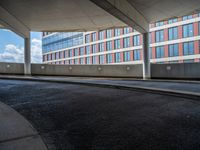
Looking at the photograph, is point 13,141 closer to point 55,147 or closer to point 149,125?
point 55,147

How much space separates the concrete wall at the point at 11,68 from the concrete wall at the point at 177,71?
51.9 ft

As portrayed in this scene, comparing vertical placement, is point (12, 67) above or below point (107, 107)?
above

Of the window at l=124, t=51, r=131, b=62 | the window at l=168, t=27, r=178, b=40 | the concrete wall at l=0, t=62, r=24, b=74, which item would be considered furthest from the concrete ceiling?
the window at l=124, t=51, r=131, b=62

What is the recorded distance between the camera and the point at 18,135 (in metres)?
2.80

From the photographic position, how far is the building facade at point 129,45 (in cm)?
3800

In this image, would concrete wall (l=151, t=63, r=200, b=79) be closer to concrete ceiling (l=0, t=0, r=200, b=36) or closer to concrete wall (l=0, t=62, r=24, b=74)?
concrete ceiling (l=0, t=0, r=200, b=36)

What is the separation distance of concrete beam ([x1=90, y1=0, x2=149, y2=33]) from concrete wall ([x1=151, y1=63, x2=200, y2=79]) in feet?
15.0

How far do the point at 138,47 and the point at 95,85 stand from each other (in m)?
37.7

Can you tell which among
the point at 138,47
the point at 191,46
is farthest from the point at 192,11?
the point at 138,47

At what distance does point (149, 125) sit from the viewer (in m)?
3.35

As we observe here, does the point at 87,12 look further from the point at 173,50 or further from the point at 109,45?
the point at 109,45

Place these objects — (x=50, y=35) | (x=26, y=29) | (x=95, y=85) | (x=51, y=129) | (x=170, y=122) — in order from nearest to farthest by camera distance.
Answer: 1. (x=51, y=129)
2. (x=170, y=122)
3. (x=95, y=85)
4. (x=26, y=29)
5. (x=50, y=35)

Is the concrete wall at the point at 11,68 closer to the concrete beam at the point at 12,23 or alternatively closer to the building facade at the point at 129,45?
the concrete beam at the point at 12,23

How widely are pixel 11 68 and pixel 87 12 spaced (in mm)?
11086
